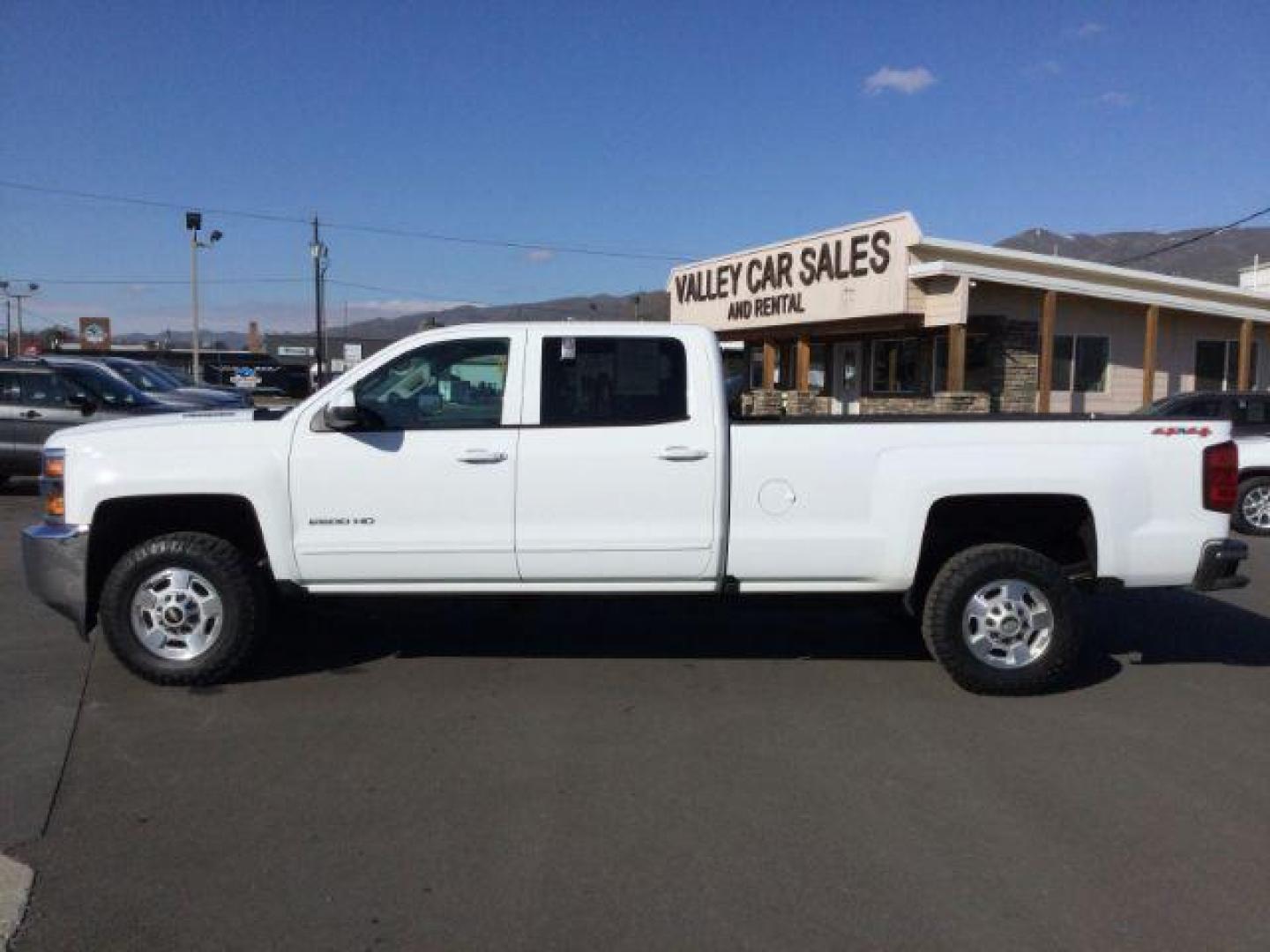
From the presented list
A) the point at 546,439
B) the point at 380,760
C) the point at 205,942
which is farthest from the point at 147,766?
the point at 546,439

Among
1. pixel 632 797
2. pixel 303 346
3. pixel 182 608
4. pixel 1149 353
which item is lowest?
pixel 632 797

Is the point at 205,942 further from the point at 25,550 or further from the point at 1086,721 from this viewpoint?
the point at 1086,721

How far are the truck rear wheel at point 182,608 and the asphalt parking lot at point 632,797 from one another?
0.62ft

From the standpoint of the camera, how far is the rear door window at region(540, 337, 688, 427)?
228 inches

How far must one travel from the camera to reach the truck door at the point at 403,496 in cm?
567

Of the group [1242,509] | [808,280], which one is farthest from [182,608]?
[808,280]

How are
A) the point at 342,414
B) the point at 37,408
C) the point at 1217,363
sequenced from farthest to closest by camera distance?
the point at 1217,363
the point at 37,408
the point at 342,414

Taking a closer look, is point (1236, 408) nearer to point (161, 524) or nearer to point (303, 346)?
point (161, 524)

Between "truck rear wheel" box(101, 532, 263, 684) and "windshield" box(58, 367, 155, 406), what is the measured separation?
363 inches

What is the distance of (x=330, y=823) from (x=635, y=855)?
1196 millimetres

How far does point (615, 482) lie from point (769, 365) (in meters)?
22.7

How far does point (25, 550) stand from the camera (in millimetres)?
5773

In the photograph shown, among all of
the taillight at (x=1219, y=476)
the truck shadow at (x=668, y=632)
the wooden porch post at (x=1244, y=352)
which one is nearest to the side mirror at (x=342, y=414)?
the truck shadow at (x=668, y=632)

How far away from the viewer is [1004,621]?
5.79 metres
